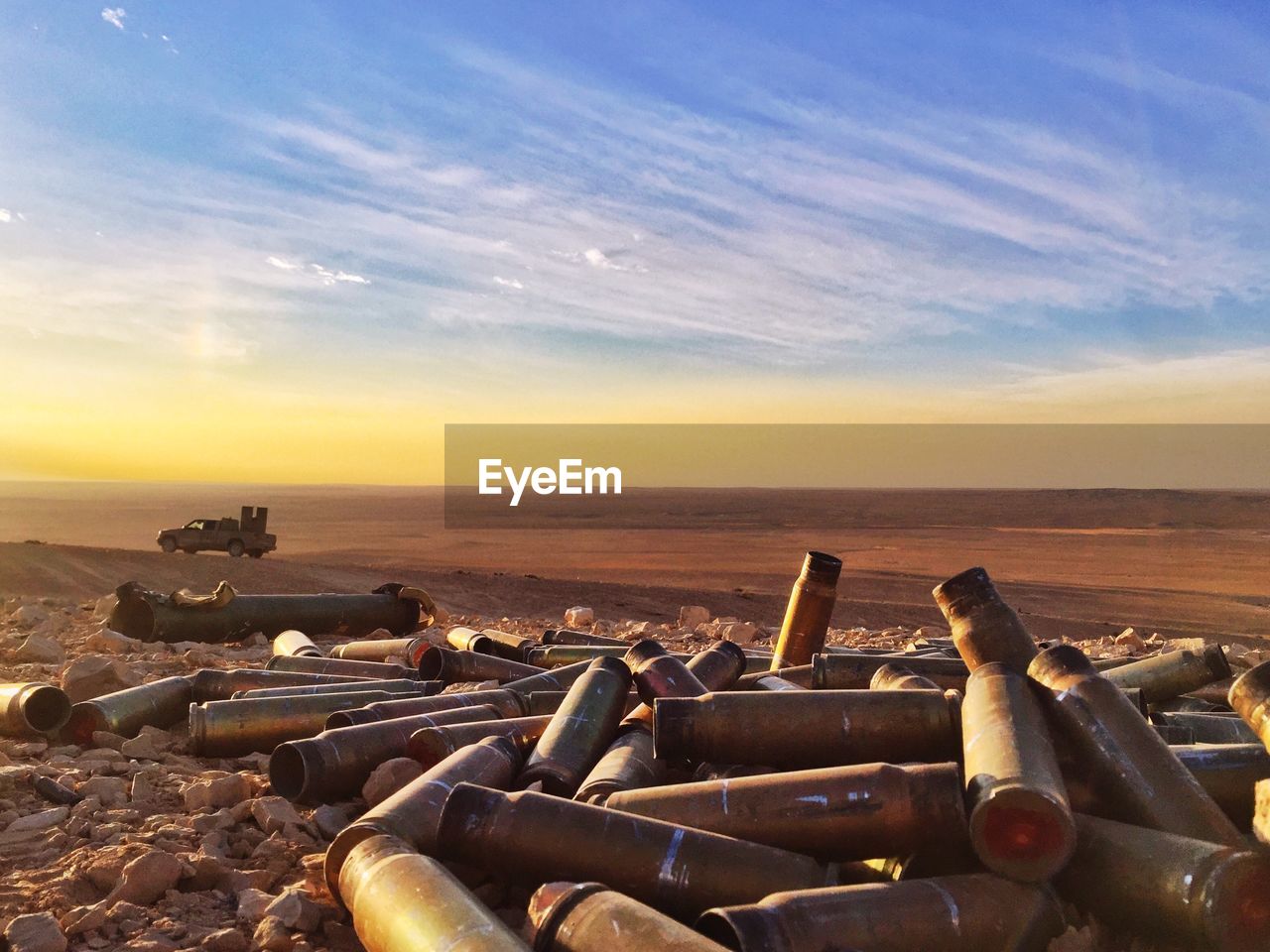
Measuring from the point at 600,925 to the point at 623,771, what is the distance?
157 cm

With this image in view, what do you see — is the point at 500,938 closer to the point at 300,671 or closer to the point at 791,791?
the point at 791,791

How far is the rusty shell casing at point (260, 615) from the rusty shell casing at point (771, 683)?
7.08 m

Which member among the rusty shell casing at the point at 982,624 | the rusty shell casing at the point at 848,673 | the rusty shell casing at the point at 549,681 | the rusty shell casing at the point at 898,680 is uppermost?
the rusty shell casing at the point at 982,624

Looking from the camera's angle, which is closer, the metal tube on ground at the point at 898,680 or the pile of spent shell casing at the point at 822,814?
the pile of spent shell casing at the point at 822,814

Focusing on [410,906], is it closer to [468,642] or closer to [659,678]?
[659,678]

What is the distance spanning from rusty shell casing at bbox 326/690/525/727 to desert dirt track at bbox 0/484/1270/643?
994 centimetres

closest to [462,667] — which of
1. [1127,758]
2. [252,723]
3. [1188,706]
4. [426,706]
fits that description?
[426,706]

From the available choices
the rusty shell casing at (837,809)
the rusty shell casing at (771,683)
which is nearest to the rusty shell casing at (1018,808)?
the rusty shell casing at (837,809)

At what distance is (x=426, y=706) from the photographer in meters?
6.89

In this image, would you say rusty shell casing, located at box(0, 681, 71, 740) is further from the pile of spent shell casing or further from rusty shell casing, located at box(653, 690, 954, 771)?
rusty shell casing, located at box(653, 690, 954, 771)

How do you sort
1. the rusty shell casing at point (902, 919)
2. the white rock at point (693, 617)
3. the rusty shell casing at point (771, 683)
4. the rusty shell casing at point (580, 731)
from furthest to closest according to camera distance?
the white rock at point (693, 617)
the rusty shell casing at point (771, 683)
the rusty shell casing at point (580, 731)
the rusty shell casing at point (902, 919)

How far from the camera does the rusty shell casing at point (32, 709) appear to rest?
683cm

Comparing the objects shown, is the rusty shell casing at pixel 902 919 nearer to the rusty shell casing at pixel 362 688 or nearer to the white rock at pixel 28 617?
the rusty shell casing at pixel 362 688

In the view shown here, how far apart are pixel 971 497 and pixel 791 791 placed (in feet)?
250
